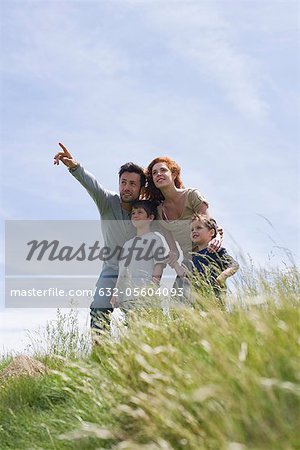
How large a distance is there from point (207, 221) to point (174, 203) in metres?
0.51

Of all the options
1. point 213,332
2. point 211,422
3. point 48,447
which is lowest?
point 48,447

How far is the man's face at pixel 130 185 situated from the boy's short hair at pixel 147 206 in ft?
0.57

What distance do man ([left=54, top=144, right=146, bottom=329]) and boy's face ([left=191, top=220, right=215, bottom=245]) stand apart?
3.13 ft

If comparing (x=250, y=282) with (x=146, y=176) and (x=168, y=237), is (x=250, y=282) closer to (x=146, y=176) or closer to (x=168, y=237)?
(x=168, y=237)

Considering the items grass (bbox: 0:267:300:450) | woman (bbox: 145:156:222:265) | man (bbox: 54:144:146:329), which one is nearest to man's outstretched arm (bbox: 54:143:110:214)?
man (bbox: 54:144:146:329)

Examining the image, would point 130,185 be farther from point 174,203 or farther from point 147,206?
point 174,203

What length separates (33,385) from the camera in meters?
7.00

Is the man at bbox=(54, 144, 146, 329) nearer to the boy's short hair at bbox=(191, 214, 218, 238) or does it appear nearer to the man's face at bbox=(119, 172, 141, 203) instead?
the man's face at bbox=(119, 172, 141, 203)

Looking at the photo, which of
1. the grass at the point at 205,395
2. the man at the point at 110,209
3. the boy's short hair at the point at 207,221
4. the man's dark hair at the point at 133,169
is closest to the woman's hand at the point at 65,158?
the man at the point at 110,209

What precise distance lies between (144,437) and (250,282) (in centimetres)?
278

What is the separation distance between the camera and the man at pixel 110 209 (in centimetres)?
805

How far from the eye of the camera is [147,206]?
7859mm

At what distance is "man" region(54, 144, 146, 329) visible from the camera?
26.4 ft

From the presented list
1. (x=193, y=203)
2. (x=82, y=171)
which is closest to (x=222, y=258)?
(x=193, y=203)
